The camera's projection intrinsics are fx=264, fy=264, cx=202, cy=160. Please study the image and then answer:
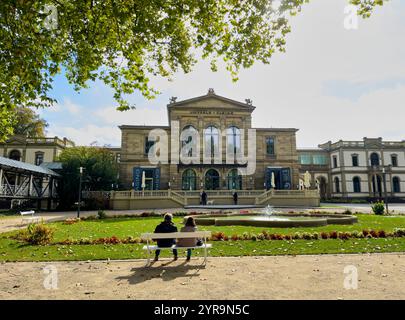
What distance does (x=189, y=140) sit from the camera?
36.3m

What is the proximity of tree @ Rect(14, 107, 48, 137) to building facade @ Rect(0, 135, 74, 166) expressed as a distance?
5224 millimetres

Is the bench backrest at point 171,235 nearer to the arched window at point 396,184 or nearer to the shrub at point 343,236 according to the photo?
the shrub at point 343,236

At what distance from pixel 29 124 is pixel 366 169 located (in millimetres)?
63099

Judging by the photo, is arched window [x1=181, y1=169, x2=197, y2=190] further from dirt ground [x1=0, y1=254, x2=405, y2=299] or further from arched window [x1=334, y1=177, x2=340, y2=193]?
arched window [x1=334, y1=177, x2=340, y2=193]

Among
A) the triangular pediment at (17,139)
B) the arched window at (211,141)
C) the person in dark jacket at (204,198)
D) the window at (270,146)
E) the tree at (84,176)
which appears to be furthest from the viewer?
the triangular pediment at (17,139)

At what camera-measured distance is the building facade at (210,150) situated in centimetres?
3503

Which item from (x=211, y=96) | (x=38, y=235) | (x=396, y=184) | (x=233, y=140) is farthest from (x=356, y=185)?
(x=38, y=235)

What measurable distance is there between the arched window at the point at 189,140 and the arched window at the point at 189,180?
2302 millimetres

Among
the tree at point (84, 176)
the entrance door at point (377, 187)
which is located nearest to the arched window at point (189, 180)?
the tree at point (84, 176)

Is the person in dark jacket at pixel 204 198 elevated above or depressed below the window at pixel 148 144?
below

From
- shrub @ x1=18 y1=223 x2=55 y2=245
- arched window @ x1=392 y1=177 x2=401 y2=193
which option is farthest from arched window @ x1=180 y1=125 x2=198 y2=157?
arched window @ x1=392 y1=177 x2=401 y2=193

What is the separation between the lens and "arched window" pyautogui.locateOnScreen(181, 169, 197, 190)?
115 feet

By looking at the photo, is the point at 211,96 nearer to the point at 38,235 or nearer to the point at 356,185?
the point at 38,235

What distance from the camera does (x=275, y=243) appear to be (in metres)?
8.94
